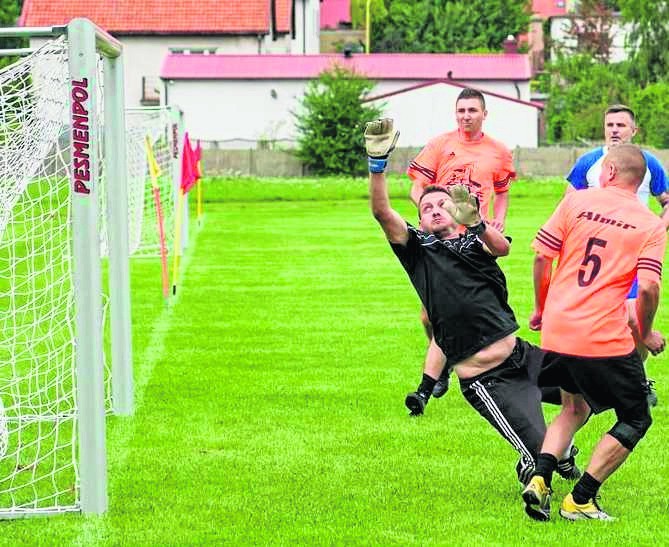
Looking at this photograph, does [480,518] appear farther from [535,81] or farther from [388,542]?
[535,81]

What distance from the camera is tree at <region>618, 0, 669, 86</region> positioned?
7556cm

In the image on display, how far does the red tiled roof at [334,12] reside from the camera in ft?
424

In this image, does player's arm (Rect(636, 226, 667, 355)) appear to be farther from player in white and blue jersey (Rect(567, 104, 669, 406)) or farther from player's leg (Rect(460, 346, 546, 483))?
player in white and blue jersey (Rect(567, 104, 669, 406))

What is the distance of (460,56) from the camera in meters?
59.2

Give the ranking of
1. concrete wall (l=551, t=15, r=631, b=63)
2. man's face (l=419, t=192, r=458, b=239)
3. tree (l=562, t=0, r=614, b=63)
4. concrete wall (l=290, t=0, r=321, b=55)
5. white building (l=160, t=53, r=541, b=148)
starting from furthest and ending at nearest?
concrete wall (l=551, t=15, r=631, b=63)
tree (l=562, t=0, r=614, b=63)
concrete wall (l=290, t=0, r=321, b=55)
white building (l=160, t=53, r=541, b=148)
man's face (l=419, t=192, r=458, b=239)

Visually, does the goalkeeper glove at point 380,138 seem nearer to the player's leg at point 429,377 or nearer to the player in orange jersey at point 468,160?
the player's leg at point 429,377

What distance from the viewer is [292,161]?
51656 millimetres

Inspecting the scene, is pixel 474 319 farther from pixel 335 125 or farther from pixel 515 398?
→ pixel 335 125

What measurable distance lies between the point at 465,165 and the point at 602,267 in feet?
12.0

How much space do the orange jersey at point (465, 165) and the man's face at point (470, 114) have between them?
0.51 feet

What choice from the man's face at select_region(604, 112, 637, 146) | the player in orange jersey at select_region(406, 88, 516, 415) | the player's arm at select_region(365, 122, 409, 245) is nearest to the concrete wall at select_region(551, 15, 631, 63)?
the player in orange jersey at select_region(406, 88, 516, 415)

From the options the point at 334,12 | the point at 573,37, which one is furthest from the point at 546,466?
the point at 334,12

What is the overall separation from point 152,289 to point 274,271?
2645 mm

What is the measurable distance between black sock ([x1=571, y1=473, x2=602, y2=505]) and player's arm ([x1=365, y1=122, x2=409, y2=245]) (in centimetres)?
152
